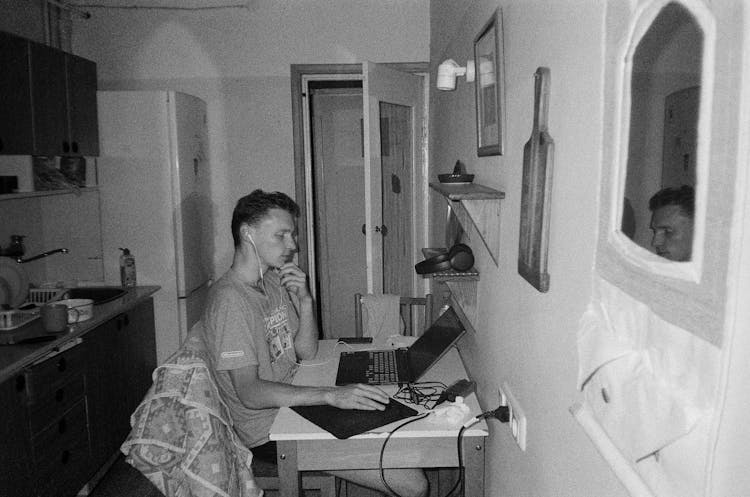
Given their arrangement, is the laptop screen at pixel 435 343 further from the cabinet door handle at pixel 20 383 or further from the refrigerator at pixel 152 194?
the refrigerator at pixel 152 194

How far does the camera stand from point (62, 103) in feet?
9.88

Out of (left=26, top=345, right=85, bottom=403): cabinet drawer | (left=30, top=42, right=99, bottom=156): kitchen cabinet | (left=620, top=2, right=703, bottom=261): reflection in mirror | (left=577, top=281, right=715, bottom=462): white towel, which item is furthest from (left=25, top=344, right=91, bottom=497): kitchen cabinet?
(left=620, top=2, right=703, bottom=261): reflection in mirror

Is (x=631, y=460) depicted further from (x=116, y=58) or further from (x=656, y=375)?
(x=116, y=58)

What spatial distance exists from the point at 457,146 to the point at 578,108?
155 centimetres

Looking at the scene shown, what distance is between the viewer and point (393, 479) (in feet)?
6.18

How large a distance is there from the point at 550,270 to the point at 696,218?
1.90ft

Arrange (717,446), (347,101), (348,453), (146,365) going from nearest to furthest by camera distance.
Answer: (717,446), (348,453), (146,365), (347,101)

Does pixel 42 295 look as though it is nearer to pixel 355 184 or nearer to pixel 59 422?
pixel 59 422

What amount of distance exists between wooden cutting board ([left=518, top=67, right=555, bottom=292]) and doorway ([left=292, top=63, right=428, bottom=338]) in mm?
1875

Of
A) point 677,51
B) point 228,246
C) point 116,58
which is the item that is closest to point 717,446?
point 677,51

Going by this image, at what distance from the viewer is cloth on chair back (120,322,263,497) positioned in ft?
5.26

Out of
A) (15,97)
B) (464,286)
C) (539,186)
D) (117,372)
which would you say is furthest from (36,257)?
(539,186)

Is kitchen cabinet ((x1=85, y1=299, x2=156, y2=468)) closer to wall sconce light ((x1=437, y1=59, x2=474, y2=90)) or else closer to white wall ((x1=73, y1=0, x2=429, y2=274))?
white wall ((x1=73, y1=0, x2=429, y2=274))

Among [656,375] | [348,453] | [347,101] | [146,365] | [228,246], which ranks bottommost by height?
[146,365]
